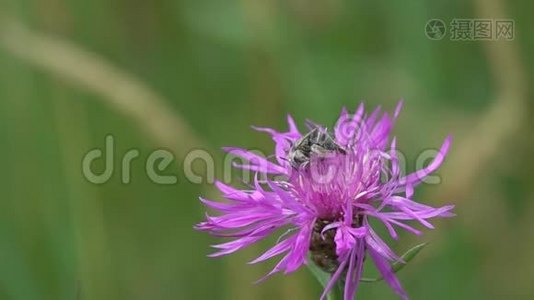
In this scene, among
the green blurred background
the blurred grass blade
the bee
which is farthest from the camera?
the green blurred background

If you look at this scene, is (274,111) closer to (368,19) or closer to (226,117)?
(226,117)

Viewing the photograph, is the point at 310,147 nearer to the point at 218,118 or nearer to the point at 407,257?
the point at 407,257

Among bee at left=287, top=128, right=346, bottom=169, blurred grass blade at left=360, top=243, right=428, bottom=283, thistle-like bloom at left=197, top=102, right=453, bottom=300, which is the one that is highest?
bee at left=287, top=128, right=346, bottom=169

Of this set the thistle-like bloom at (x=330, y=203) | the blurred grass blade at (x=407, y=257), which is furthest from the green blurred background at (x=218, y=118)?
the blurred grass blade at (x=407, y=257)

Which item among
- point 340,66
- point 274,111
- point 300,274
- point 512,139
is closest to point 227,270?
point 300,274

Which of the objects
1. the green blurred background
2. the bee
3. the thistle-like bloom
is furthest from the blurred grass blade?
the green blurred background

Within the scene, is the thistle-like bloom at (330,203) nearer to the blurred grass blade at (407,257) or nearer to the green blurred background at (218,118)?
the blurred grass blade at (407,257)

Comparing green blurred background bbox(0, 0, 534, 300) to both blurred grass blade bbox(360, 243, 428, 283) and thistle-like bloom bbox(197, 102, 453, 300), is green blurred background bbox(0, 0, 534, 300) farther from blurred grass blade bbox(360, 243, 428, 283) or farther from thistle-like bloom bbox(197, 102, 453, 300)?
blurred grass blade bbox(360, 243, 428, 283)

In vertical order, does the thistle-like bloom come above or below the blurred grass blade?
above
